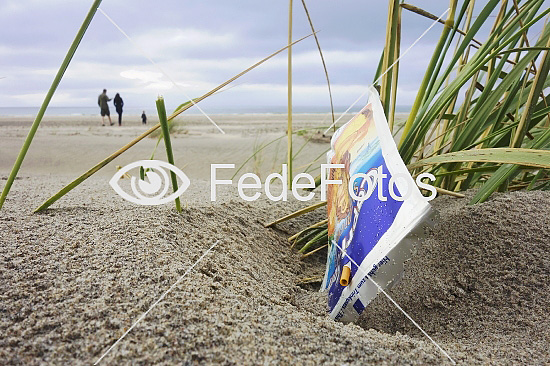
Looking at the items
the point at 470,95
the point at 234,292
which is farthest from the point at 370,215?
the point at 470,95

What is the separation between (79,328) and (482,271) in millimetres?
576

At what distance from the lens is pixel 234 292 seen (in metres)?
0.56

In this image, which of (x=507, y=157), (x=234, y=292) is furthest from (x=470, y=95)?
(x=234, y=292)

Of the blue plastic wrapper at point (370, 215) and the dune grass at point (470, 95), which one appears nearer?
the blue plastic wrapper at point (370, 215)

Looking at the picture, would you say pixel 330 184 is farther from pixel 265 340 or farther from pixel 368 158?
pixel 265 340

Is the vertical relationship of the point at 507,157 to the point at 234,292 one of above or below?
above

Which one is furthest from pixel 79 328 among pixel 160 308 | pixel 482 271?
pixel 482 271

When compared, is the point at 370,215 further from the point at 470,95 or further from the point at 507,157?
the point at 470,95

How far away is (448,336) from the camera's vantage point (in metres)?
0.59

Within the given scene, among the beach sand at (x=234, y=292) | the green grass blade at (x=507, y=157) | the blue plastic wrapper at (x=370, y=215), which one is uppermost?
the green grass blade at (x=507, y=157)

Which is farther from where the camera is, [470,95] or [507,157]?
[470,95]

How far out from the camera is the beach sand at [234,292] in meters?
0.43

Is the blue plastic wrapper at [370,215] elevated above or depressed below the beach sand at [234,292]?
above

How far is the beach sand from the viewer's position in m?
0.43
